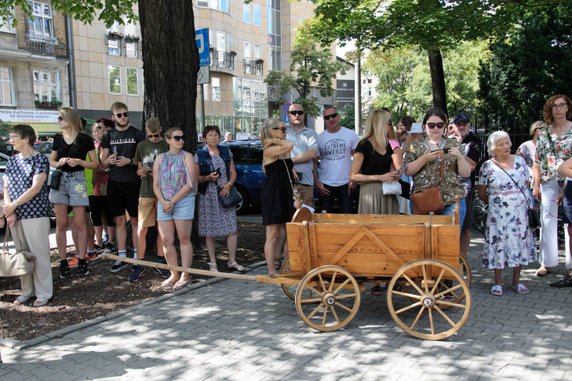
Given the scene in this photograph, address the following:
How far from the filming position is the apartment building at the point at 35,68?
2736 cm

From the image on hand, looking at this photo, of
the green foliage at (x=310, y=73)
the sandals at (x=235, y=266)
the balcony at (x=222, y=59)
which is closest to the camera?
the sandals at (x=235, y=266)

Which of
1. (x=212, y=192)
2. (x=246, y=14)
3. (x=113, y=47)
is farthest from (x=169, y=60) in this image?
(x=246, y=14)

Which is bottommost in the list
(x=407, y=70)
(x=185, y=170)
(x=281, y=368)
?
(x=281, y=368)

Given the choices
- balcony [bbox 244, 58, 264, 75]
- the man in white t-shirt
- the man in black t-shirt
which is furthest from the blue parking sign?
balcony [bbox 244, 58, 264, 75]

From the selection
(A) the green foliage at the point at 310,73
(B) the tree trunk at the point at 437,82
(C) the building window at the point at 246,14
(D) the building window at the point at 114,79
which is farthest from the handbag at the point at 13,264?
(C) the building window at the point at 246,14

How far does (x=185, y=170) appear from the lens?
5945mm

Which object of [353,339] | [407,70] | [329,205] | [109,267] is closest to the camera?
[353,339]

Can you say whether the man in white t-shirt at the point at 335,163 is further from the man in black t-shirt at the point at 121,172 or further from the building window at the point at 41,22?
the building window at the point at 41,22

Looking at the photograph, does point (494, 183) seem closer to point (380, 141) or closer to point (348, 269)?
point (380, 141)

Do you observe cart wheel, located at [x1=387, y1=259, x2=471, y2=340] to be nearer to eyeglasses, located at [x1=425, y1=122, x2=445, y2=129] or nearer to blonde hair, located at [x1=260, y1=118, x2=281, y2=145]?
eyeglasses, located at [x1=425, y1=122, x2=445, y2=129]

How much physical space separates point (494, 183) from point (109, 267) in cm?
469

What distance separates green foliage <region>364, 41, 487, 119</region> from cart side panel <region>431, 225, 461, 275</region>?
24.1 metres

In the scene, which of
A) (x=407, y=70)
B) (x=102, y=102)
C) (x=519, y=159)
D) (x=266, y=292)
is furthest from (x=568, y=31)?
(x=407, y=70)

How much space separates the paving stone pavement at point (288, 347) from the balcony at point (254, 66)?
39043mm
